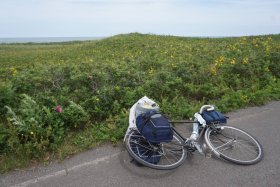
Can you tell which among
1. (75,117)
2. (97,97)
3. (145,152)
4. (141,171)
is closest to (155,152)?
(145,152)

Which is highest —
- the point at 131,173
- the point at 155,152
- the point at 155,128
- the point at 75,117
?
the point at 155,128

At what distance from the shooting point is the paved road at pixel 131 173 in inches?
128

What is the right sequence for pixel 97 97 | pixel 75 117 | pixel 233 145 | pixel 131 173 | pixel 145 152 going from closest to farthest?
pixel 131 173 → pixel 145 152 → pixel 233 145 → pixel 75 117 → pixel 97 97

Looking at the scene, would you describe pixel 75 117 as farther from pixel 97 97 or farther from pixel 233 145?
pixel 233 145

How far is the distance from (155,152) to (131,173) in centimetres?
45

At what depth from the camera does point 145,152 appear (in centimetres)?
359

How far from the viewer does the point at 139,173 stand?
134 inches

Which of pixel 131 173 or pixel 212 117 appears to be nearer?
pixel 131 173

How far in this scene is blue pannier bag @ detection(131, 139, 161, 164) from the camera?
3509mm

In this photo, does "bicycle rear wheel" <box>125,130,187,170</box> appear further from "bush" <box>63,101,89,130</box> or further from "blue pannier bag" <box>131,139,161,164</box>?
"bush" <box>63,101,89,130</box>

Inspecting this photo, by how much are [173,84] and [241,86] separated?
208 cm

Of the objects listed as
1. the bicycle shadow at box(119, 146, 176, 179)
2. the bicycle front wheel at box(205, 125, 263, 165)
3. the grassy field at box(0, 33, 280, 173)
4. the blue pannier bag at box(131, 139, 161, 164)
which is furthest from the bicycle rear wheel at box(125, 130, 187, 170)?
the grassy field at box(0, 33, 280, 173)

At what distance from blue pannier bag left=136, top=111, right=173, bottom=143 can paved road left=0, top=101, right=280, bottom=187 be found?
0.44 m

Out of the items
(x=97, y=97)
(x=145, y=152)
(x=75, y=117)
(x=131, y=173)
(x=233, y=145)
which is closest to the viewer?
(x=131, y=173)
